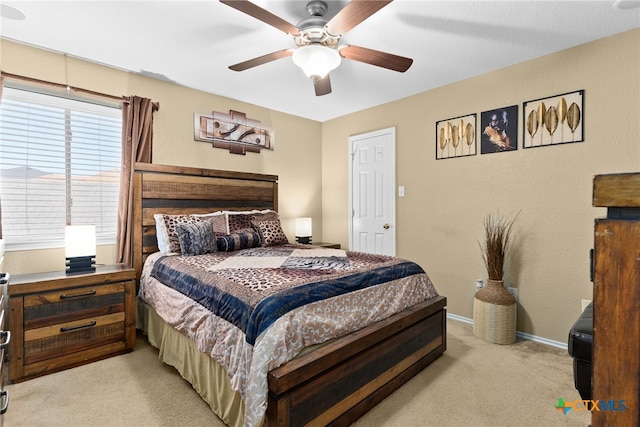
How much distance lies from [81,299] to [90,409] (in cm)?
88

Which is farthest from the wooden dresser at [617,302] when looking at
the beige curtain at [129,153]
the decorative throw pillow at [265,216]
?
the beige curtain at [129,153]

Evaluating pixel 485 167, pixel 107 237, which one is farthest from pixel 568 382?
pixel 107 237

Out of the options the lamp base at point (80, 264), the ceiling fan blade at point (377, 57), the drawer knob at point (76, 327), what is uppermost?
the ceiling fan blade at point (377, 57)

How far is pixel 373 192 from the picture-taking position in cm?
428

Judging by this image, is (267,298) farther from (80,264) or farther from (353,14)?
(80,264)

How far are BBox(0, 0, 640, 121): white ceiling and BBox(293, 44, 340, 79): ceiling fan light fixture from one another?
14.2 inches

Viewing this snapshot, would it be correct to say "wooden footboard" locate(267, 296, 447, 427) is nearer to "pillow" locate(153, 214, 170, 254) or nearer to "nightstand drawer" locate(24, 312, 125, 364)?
"nightstand drawer" locate(24, 312, 125, 364)

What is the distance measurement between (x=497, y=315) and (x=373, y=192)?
81.5 inches

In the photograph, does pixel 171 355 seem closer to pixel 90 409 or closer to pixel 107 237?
pixel 90 409

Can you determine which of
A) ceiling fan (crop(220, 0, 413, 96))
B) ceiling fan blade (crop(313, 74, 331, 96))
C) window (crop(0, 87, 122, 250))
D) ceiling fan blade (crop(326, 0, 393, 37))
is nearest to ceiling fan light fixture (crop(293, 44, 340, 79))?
ceiling fan (crop(220, 0, 413, 96))

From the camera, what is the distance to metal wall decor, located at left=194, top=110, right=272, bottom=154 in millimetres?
3691

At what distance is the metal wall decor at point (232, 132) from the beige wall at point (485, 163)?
9 centimetres

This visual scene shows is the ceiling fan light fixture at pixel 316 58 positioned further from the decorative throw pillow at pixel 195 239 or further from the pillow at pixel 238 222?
the pillow at pixel 238 222

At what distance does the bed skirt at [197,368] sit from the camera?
5.63ft
